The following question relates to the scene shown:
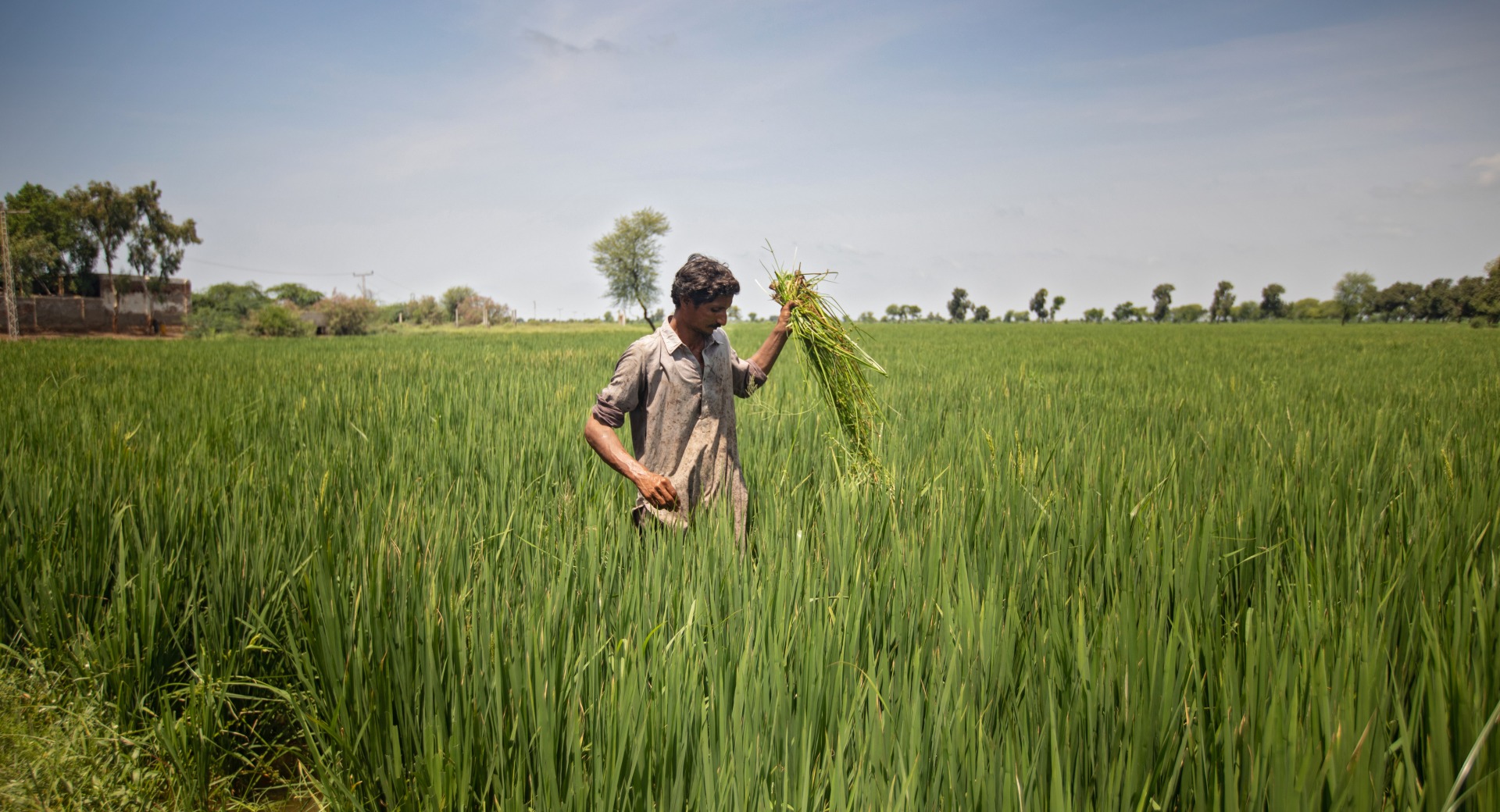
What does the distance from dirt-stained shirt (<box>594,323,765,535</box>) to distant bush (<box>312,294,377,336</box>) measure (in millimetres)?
41332

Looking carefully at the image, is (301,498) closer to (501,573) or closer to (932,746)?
(501,573)

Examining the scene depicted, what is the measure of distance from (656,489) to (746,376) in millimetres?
726

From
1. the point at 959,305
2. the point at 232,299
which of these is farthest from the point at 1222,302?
the point at 232,299

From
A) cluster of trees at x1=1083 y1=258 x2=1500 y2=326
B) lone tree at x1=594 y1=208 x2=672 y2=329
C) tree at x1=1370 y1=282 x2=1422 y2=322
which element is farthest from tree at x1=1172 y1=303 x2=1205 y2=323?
lone tree at x1=594 y1=208 x2=672 y2=329

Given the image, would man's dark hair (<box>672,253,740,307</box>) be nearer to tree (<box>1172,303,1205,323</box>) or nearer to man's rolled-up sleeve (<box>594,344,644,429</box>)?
man's rolled-up sleeve (<box>594,344,644,429</box>)

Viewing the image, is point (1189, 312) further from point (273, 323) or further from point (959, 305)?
point (273, 323)

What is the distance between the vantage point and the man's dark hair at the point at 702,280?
234cm

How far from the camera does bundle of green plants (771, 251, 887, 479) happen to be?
2.75 metres

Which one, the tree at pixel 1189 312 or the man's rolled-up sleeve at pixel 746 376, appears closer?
the man's rolled-up sleeve at pixel 746 376

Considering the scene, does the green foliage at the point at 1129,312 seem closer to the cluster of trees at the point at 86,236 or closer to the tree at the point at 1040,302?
the tree at the point at 1040,302

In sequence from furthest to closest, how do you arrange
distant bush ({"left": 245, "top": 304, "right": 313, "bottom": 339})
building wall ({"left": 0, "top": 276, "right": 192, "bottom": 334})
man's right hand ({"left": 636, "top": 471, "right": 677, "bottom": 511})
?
distant bush ({"left": 245, "top": 304, "right": 313, "bottom": 339})
building wall ({"left": 0, "top": 276, "right": 192, "bottom": 334})
man's right hand ({"left": 636, "top": 471, "right": 677, "bottom": 511})

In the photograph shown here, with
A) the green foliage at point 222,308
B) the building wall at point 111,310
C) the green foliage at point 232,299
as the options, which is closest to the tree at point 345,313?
the green foliage at point 222,308

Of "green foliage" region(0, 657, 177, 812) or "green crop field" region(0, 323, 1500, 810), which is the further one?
"green foliage" region(0, 657, 177, 812)

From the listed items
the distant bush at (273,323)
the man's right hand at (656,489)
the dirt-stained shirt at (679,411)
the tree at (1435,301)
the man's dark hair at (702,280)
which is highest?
the tree at (1435,301)
